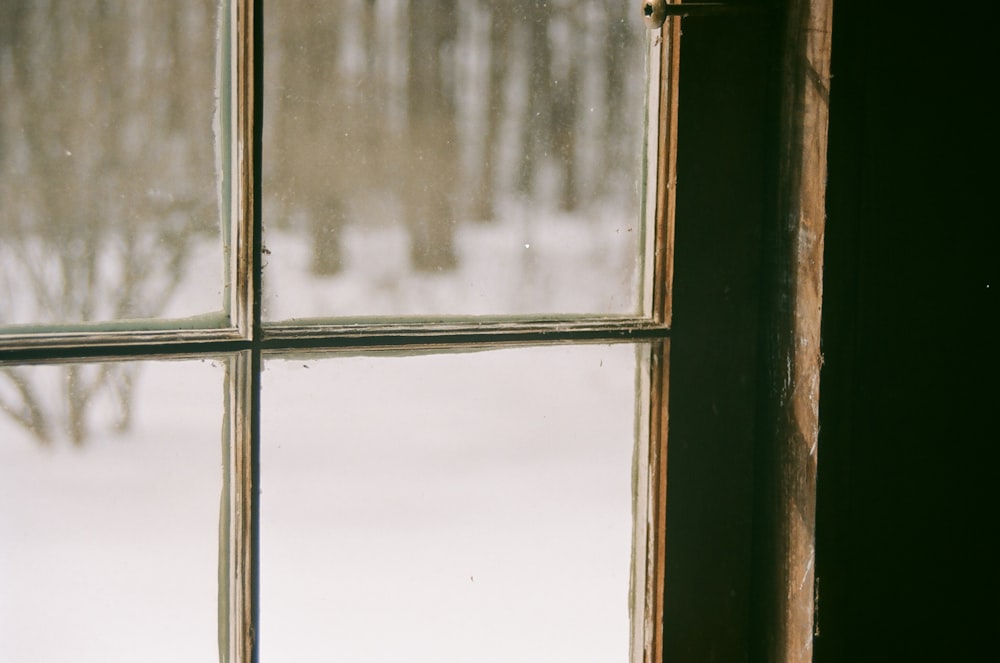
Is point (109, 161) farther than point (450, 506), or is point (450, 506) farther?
point (450, 506)

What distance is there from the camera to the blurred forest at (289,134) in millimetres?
583

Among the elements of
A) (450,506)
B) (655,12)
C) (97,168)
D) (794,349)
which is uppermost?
(655,12)

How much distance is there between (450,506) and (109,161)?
1.27 feet

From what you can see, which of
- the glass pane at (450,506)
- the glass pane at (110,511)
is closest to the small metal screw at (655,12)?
the glass pane at (450,506)

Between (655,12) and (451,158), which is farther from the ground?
(655,12)

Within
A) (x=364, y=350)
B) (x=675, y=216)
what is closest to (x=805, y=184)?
(x=675, y=216)

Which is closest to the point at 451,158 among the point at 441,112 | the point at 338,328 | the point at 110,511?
the point at 441,112

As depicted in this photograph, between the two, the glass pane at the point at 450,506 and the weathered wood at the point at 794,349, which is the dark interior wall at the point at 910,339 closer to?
the weathered wood at the point at 794,349

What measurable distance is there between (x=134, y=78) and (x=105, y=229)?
115 millimetres

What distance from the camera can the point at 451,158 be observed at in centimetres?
67

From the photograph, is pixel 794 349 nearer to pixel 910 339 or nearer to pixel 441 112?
pixel 910 339

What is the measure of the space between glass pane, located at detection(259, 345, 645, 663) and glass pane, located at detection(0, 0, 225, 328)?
0.39 feet

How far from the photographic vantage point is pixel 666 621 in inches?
27.8

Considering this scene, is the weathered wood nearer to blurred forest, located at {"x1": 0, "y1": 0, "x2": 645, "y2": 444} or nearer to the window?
the window
